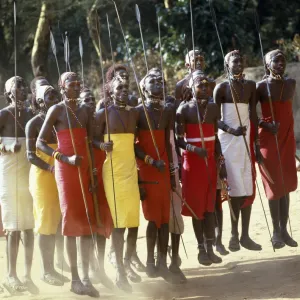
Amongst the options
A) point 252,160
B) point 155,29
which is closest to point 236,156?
point 252,160

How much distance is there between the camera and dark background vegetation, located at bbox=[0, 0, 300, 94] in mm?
20453

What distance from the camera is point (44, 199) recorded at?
8.95 metres

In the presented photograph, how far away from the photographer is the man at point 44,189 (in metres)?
8.91

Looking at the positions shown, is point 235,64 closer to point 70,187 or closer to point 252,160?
point 252,160

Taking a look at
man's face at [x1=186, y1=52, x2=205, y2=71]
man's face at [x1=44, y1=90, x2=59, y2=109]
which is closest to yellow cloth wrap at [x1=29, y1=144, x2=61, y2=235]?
man's face at [x1=44, y1=90, x2=59, y2=109]

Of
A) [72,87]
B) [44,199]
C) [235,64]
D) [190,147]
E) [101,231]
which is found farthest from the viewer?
[235,64]

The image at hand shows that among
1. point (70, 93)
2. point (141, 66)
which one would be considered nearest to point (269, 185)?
point (70, 93)

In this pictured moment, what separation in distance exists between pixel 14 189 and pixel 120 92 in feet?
4.84

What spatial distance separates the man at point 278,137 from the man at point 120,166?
170cm

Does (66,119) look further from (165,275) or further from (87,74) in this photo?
(87,74)

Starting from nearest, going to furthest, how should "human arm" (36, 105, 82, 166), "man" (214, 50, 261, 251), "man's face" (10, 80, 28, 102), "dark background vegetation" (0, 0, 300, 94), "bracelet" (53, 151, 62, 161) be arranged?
1. "bracelet" (53, 151, 62, 161)
2. "human arm" (36, 105, 82, 166)
3. "man's face" (10, 80, 28, 102)
4. "man" (214, 50, 261, 251)
5. "dark background vegetation" (0, 0, 300, 94)

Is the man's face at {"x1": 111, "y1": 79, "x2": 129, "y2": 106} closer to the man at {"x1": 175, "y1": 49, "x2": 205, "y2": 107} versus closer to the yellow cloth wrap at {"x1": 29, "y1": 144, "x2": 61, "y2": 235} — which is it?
the yellow cloth wrap at {"x1": 29, "y1": 144, "x2": 61, "y2": 235}

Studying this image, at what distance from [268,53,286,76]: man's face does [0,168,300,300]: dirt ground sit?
2030mm

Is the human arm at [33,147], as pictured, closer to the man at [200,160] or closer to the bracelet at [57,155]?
the bracelet at [57,155]
